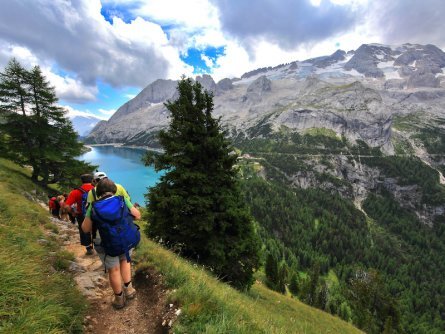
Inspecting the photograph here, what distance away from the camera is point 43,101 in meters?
27.4

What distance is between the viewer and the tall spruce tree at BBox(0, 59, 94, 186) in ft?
85.1

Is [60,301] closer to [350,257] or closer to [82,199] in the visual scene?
[82,199]

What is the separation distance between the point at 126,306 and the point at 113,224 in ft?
7.94

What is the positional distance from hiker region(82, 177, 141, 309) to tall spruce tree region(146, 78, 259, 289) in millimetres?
8476

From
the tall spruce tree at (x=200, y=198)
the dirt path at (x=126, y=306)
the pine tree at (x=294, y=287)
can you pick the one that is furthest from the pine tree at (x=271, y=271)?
the dirt path at (x=126, y=306)

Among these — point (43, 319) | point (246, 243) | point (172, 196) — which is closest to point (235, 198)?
point (246, 243)

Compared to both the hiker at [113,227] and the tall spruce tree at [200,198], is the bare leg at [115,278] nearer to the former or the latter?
the hiker at [113,227]

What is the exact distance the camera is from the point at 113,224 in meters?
5.88

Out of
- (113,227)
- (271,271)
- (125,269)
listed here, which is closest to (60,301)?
(125,269)

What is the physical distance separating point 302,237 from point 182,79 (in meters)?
144

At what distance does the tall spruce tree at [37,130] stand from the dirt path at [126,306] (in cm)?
2287

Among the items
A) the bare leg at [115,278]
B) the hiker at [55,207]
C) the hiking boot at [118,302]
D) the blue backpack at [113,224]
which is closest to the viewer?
the blue backpack at [113,224]

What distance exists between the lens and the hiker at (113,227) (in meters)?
5.77

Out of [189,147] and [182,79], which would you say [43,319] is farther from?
[182,79]
